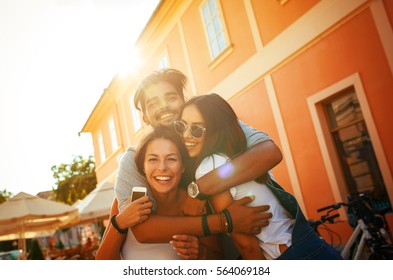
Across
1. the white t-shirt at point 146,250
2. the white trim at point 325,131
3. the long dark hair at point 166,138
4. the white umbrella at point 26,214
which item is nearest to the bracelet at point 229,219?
the long dark hair at point 166,138

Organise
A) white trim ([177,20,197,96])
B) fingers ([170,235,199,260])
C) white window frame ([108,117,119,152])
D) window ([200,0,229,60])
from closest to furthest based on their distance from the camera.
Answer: fingers ([170,235,199,260]) → white trim ([177,20,197,96]) → window ([200,0,229,60]) → white window frame ([108,117,119,152])

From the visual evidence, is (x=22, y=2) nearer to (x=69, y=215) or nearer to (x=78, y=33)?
(x=78, y=33)

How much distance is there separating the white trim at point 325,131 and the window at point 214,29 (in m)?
0.73

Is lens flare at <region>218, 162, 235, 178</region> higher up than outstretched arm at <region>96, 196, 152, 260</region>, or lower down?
higher up

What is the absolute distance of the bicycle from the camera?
2.15m

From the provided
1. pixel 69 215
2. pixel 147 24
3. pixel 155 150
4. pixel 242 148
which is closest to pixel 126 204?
pixel 155 150

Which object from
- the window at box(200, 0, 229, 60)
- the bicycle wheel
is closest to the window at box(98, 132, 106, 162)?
the window at box(200, 0, 229, 60)

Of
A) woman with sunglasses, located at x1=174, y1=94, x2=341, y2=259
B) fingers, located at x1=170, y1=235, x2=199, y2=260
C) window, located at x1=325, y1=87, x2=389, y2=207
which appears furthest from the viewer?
window, located at x1=325, y1=87, x2=389, y2=207

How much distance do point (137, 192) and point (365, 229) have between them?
4.63 feet

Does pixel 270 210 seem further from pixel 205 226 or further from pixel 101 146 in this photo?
pixel 101 146

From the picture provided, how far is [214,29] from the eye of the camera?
256 centimetres

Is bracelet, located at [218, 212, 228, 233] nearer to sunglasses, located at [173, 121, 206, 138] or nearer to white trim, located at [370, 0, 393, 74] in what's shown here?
sunglasses, located at [173, 121, 206, 138]

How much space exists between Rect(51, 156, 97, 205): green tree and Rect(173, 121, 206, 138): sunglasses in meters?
1.19

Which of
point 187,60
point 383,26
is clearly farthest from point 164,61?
point 383,26
